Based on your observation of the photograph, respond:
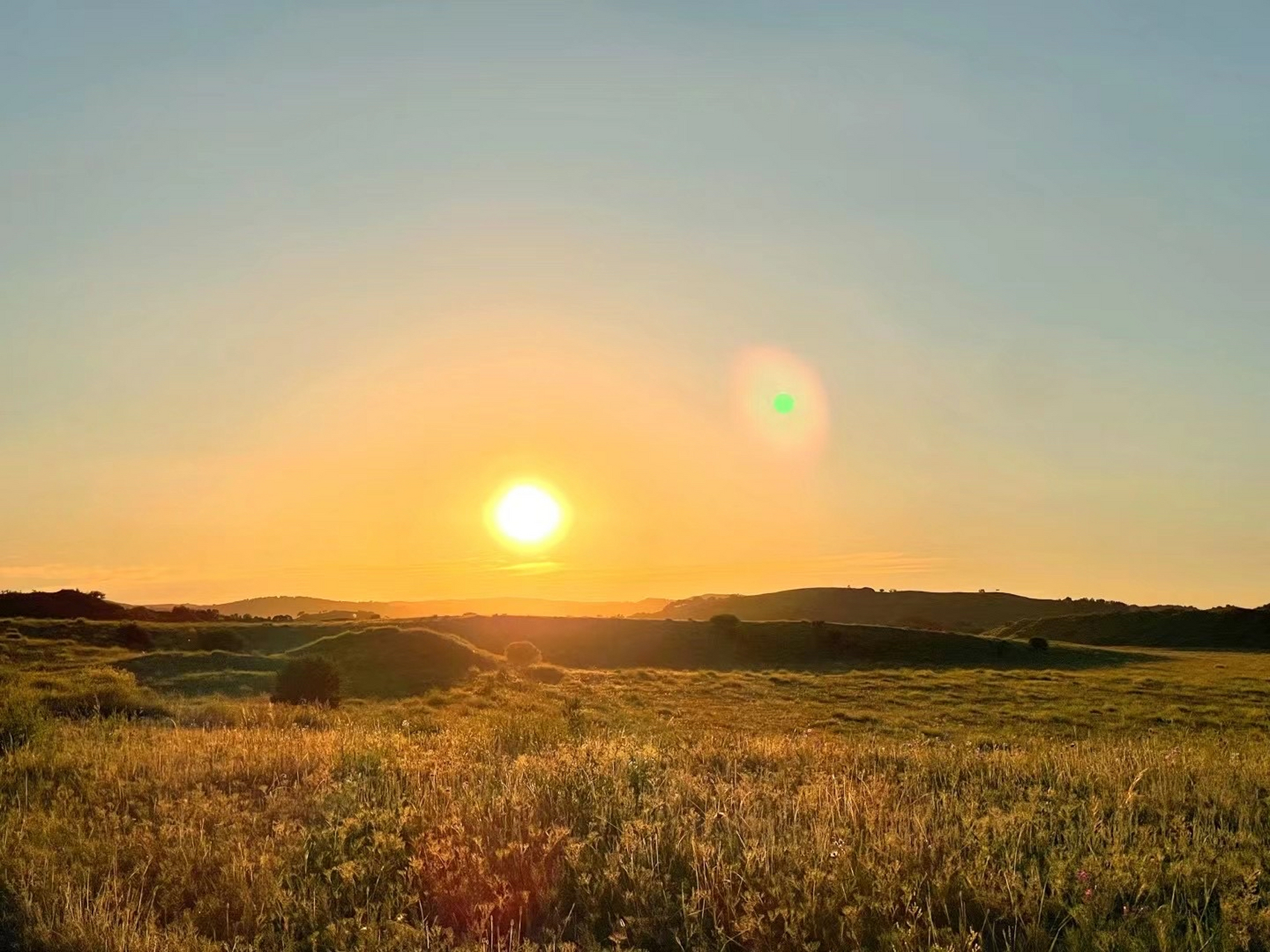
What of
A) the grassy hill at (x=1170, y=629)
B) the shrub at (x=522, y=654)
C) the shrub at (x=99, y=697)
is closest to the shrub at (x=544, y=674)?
the shrub at (x=522, y=654)

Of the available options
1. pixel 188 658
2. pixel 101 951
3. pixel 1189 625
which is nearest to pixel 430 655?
pixel 188 658

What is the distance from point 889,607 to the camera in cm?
14538

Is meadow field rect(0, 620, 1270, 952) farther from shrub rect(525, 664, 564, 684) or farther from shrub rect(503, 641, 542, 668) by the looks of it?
shrub rect(503, 641, 542, 668)

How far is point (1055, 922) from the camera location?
5355 mm

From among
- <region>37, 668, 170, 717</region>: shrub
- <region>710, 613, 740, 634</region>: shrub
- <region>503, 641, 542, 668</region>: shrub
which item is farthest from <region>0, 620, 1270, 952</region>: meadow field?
<region>710, 613, 740, 634</region>: shrub

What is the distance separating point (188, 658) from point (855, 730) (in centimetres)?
3275

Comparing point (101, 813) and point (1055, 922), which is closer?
point (1055, 922)

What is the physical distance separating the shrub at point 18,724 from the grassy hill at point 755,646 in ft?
Result: 141

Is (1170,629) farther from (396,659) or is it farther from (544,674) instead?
(396,659)

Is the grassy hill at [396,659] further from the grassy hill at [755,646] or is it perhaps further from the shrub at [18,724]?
the shrub at [18,724]

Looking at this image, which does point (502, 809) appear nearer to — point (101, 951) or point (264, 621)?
point (101, 951)

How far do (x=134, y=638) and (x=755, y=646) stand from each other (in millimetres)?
38190

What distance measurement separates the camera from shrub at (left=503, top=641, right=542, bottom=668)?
49316mm

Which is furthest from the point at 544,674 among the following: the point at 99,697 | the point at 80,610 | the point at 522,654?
the point at 80,610
